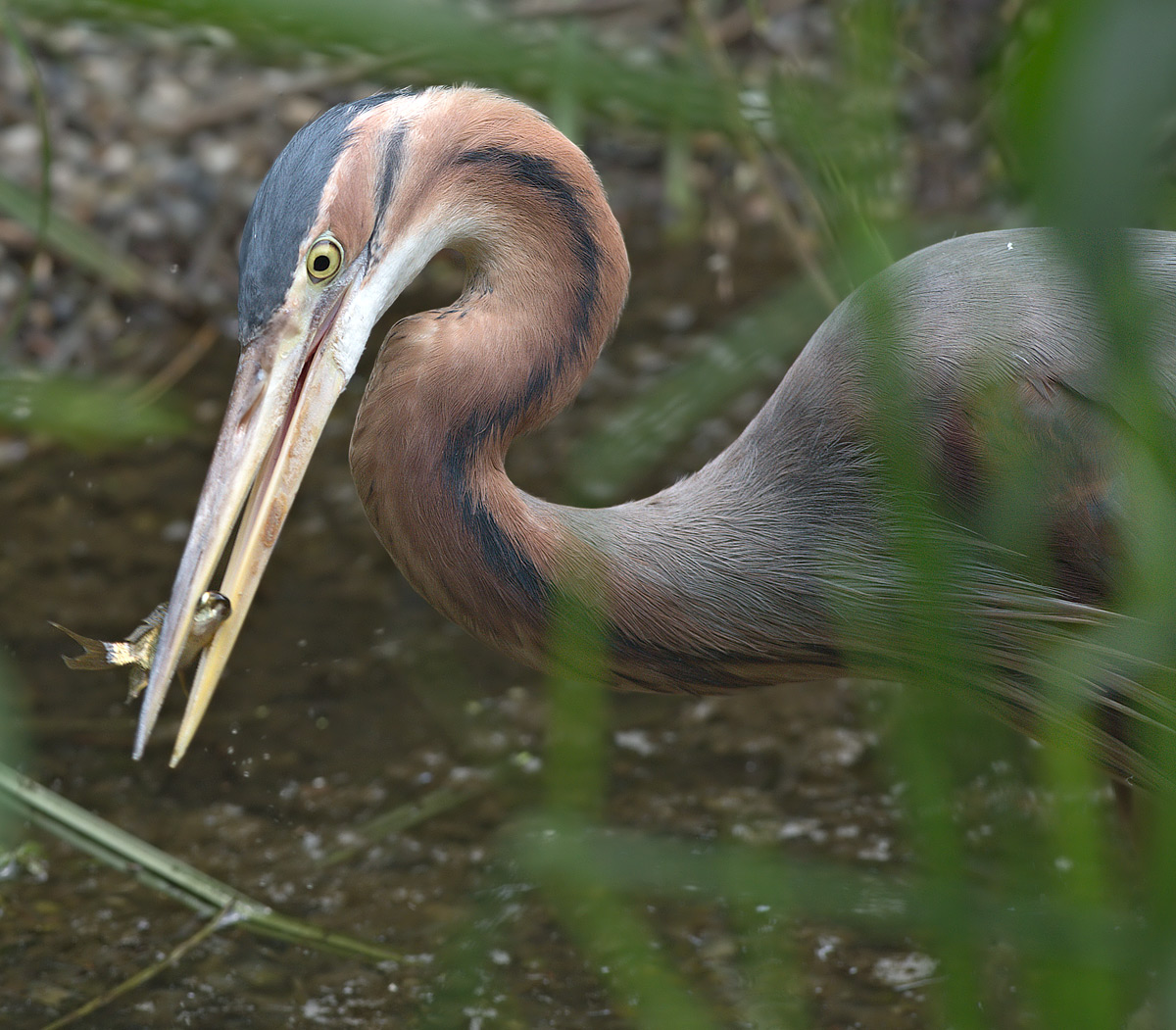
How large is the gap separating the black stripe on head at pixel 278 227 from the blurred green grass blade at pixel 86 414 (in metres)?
0.96

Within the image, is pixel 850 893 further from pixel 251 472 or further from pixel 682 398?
pixel 251 472

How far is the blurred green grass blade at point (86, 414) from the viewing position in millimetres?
696

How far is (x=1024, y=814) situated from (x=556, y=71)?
0.59 meters

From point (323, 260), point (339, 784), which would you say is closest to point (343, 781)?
point (339, 784)

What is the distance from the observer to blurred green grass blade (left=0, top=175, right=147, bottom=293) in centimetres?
192

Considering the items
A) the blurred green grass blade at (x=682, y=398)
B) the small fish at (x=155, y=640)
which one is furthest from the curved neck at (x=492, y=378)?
the blurred green grass blade at (x=682, y=398)

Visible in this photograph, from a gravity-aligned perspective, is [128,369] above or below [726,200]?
below

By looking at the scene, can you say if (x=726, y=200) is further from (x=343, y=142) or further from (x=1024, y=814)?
(x=1024, y=814)

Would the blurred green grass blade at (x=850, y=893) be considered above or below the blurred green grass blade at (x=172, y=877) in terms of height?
above

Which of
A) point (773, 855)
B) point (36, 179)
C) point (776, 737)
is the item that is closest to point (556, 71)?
point (773, 855)

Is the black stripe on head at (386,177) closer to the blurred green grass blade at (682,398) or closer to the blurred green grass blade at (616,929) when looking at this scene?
the blurred green grass blade at (682,398)

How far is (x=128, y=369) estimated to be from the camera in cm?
445

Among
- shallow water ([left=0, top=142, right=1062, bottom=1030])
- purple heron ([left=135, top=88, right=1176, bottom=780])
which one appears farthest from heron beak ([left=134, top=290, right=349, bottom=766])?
shallow water ([left=0, top=142, right=1062, bottom=1030])

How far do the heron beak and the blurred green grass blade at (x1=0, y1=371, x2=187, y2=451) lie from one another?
94 centimetres
